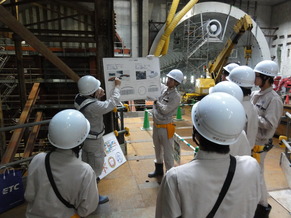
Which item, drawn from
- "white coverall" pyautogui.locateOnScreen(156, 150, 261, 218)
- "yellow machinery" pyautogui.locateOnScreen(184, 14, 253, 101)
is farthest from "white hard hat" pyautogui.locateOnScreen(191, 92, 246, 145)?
"yellow machinery" pyautogui.locateOnScreen(184, 14, 253, 101)

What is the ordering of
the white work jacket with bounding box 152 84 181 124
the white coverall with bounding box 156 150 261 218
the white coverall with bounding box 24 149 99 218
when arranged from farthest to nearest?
the white work jacket with bounding box 152 84 181 124, the white coverall with bounding box 24 149 99 218, the white coverall with bounding box 156 150 261 218

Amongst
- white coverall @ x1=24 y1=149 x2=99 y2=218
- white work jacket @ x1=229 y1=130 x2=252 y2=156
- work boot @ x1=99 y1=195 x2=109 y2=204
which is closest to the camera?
white coverall @ x1=24 y1=149 x2=99 y2=218

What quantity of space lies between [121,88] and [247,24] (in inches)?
345

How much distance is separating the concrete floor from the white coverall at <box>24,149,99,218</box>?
1.54m

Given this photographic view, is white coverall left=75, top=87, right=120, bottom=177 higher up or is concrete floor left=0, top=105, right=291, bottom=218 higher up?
white coverall left=75, top=87, right=120, bottom=177

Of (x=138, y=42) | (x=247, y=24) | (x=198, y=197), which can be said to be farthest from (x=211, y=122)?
(x=138, y=42)

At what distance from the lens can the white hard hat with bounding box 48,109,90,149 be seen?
166 cm

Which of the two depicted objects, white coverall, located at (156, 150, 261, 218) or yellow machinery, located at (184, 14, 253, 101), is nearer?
white coverall, located at (156, 150, 261, 218)

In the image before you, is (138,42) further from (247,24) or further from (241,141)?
(241,141)

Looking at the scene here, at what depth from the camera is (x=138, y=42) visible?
44.1 feet

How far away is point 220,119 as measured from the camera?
113 cm

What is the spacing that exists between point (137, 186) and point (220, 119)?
3072mm

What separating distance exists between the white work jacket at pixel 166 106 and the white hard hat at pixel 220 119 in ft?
8.16

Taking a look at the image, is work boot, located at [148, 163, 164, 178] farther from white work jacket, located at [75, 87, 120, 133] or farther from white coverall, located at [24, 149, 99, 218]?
white coverall, located at [24, 149, 99, 218]
